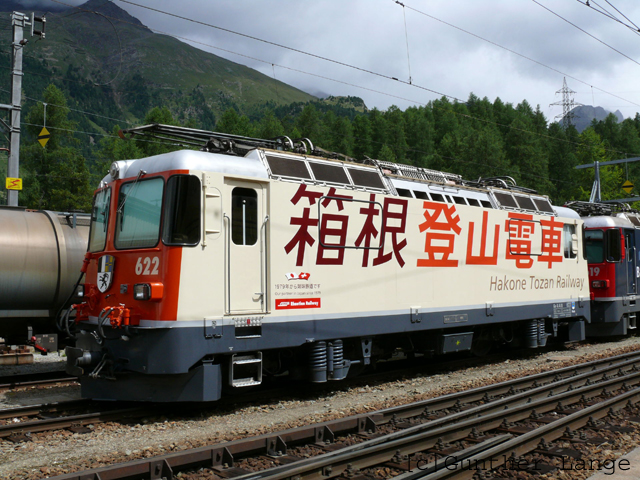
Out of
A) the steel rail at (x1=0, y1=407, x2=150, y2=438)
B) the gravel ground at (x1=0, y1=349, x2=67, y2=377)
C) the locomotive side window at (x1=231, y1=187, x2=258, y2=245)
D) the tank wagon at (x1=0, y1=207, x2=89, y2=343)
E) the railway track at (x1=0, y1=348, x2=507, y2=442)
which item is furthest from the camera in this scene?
the gravel ground at (x1=0, y1=349, x2=67, y2=377)

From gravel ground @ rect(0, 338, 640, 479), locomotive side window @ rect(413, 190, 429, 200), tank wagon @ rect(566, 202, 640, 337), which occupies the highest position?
locomotive side window @ rect(413, 190, 429, 200)

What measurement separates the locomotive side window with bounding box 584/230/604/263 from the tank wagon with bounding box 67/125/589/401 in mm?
6401

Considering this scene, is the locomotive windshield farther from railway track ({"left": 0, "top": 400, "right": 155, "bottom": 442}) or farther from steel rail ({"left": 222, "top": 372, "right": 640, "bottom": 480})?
railway track ({"left": 0, "top": 400, "right": 155, "bottom": 442})

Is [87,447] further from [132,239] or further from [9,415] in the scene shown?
[132,239]

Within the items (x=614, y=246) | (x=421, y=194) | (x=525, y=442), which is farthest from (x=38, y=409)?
(x=614, y=246)

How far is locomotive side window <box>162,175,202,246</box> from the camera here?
7.23m

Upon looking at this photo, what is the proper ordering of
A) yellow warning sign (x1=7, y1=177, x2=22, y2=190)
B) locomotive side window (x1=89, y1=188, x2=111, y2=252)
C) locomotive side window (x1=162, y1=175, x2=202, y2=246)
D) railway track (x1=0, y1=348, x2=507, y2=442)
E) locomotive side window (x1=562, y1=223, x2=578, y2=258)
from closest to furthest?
railway track (x1=0, y1=348, x2=507, y2=442) → locomotive side window (x1=162, y1=175, x2=202, y2=246) → locomotive side window (x1=89, y1=188, x2=111, y2=252) → locomotive side window (x1=562, y1=223, x2=578, y2=258) → yellow warning sign (x1=7, y1=177, x2=22, y2=190)

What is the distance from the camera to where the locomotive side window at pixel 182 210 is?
7.23 meters

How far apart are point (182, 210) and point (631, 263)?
46.7ft

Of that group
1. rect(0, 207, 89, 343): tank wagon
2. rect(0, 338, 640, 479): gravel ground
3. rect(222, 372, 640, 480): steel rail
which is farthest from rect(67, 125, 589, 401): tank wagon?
rect(0, 207, 89, 343): tank wagon

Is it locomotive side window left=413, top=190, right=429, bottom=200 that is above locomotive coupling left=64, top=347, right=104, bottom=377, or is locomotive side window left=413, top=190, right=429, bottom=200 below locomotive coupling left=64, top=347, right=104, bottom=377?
above

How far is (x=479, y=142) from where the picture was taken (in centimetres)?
5181

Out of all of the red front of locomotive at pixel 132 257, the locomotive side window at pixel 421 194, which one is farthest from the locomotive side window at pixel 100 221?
the locomotive side window at pixel 421 194

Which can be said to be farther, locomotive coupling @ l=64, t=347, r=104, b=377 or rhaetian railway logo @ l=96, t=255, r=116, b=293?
rhaetian railway logo @ l=96, t=255, r=116, b=293
